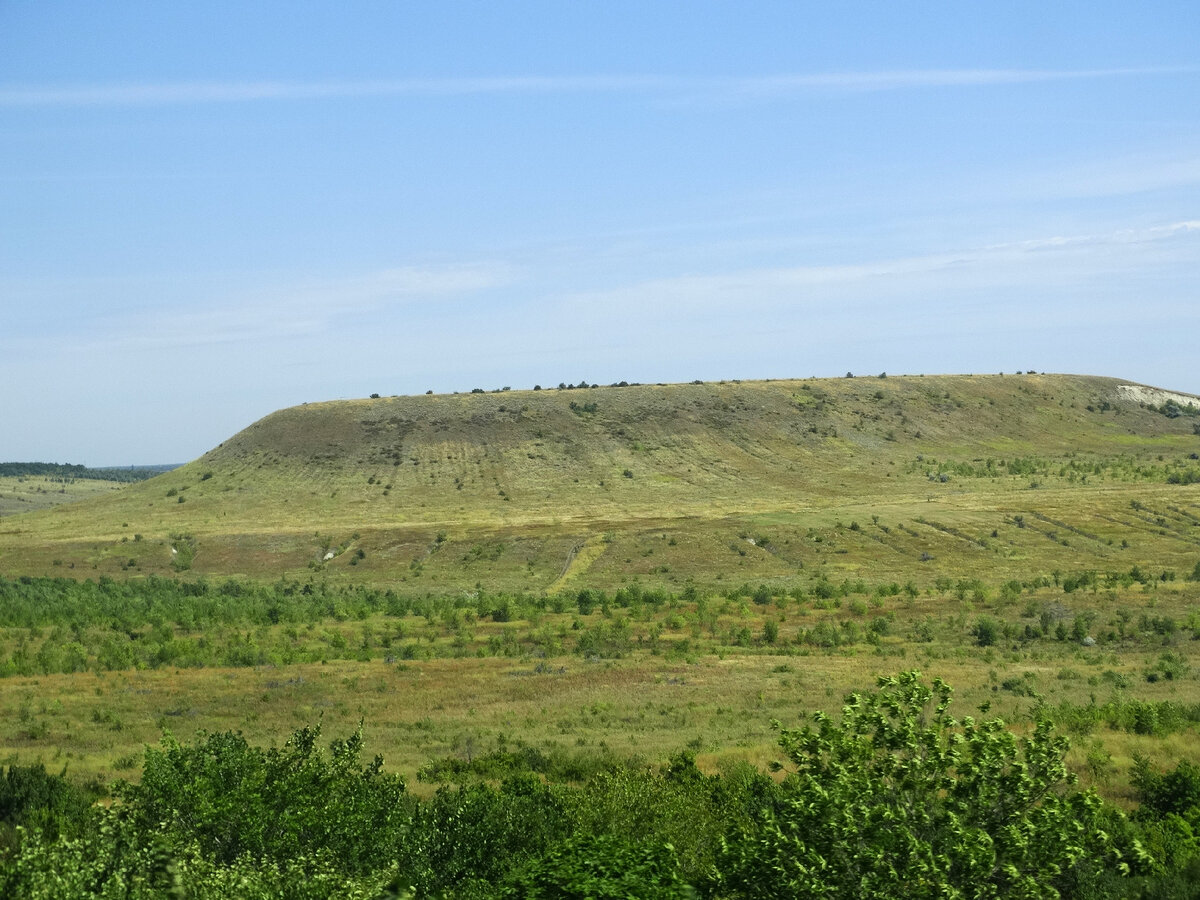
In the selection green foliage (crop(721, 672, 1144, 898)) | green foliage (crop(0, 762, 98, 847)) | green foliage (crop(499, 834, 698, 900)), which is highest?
green foliage (crop(721, 672, 1144, 898))

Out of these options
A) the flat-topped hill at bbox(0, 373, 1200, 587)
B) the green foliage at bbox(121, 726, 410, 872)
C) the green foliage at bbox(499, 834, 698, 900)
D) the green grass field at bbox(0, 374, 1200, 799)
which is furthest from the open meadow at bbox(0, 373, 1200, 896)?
the green foliage at bbox(499, 834, 698, 900)

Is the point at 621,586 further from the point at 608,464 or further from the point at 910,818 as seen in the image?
the point at 910,818

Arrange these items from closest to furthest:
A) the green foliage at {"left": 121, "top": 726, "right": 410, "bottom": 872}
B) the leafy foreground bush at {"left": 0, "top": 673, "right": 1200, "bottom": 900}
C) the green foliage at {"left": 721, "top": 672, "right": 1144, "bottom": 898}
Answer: the leafy foreground bush at {"left": 0, "top": 673, "right": 1200, "bottom": 900}, the green foliage at {"left": 721, "top": 672, "right": 1144, "bottom": 898}, the green foliage at {"left": 121, "top": 726, "right": 410, "bottom": 872}

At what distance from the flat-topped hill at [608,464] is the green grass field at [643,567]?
545 mm

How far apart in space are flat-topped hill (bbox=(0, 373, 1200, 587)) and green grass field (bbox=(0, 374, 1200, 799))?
21.4 inches

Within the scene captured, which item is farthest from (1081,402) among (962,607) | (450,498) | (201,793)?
(201,793)

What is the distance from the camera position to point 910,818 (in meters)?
14.7

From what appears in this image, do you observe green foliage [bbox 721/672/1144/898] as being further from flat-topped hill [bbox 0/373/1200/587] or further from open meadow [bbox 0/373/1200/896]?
flat-topped hill [bbox 0/373/1200/587]

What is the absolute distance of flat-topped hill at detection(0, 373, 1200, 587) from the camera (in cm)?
8806

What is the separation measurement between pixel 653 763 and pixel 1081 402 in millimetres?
132145

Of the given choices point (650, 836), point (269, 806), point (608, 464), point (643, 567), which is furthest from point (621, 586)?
point (269, 806)

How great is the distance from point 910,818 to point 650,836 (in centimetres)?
602

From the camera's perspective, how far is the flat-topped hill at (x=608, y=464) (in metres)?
88.1

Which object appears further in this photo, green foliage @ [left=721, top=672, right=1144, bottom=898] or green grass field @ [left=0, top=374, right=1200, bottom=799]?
green grass field @ [left=0, top=374, right=1200, bottom=799]
